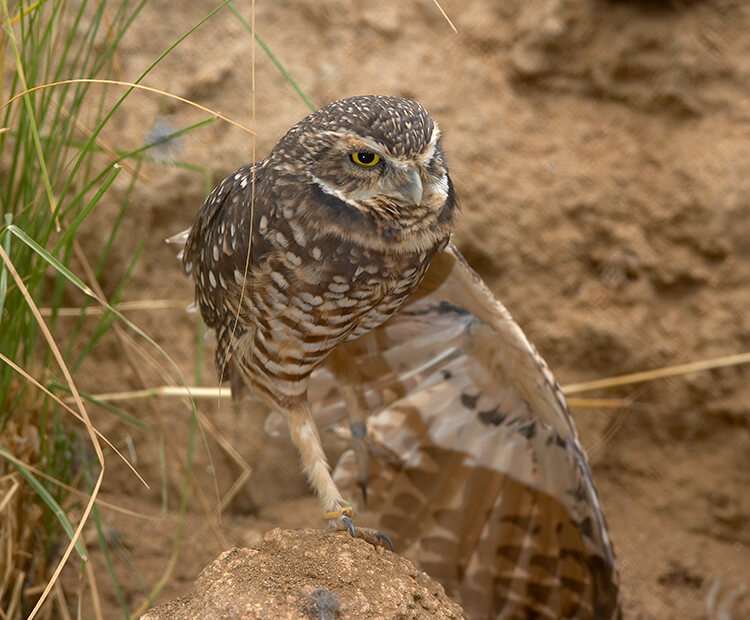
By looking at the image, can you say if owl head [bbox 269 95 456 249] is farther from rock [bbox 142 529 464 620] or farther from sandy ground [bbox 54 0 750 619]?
sandy ground [bbox 54 0 750 619]

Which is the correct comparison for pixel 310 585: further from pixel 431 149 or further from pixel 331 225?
pixel 431 149

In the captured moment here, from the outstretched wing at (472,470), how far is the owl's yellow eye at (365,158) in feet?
3.03

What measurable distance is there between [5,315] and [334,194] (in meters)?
1.01

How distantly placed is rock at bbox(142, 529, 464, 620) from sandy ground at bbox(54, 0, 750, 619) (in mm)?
1757

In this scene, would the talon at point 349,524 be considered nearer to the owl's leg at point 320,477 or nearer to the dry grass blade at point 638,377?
the owl's leg at point 320,477

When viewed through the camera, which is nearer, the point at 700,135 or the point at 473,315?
the point at 473,315

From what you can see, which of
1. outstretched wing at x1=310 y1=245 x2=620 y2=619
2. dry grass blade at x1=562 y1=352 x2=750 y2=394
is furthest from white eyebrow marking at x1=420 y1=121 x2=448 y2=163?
dry grass blade at x1=562 y1=352 x2=750 y2=394

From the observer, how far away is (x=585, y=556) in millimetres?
3090

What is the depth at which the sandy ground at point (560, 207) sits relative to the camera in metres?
3.80

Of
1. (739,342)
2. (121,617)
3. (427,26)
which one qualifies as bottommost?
(121,617)

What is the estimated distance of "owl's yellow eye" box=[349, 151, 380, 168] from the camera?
81.7 inches

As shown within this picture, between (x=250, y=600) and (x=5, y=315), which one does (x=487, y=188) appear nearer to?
(x=5, y=315)

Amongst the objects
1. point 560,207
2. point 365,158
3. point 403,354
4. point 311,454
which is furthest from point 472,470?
point 365,158

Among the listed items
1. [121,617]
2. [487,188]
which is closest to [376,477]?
[121,617]
